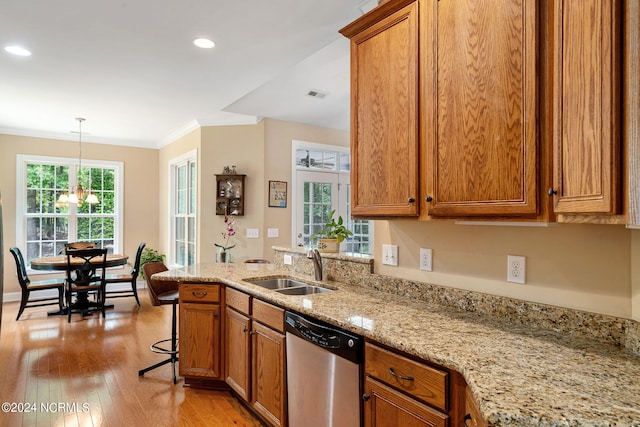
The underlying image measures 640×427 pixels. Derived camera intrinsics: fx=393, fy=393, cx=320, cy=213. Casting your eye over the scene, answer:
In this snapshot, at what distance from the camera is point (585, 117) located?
1164 millimetres

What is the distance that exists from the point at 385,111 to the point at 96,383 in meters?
2.94

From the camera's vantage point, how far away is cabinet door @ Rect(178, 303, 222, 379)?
282cm

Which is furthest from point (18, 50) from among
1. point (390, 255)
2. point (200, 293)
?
point (390, 255)

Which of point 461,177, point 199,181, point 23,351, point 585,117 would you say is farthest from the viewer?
point 199,181

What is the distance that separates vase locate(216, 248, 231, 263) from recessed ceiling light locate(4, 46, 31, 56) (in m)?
2.78

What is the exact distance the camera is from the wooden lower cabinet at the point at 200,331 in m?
2.82

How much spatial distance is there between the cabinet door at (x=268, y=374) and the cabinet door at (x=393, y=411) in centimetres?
68

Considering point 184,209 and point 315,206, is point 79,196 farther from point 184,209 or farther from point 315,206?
point 315,206

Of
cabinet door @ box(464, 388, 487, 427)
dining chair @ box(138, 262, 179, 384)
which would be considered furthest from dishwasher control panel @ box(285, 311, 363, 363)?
dining chair @ box(138, 262, 179, 384)

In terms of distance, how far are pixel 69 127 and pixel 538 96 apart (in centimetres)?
619

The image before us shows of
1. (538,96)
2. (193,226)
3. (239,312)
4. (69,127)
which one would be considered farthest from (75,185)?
(538,96)

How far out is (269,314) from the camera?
227cm

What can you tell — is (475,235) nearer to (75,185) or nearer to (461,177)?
(461,177)

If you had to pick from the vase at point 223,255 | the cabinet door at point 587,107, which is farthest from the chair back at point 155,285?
the cabinet door at point 587,107
